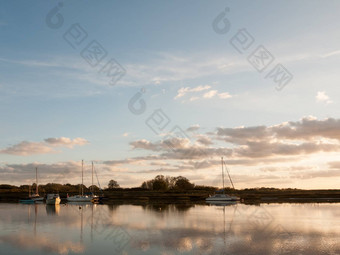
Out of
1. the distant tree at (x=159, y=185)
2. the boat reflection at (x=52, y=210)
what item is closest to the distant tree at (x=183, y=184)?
the distant tree at (x=159, y=185)

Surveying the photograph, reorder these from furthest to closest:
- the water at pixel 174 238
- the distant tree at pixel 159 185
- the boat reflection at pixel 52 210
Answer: the distant tree at pixel 159 185 → the boat reflection at pixel 52 210 → the water at pixel 174 238

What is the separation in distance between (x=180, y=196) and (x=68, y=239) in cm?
8235

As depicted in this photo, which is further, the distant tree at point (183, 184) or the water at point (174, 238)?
the distant tree at point (183, 184)

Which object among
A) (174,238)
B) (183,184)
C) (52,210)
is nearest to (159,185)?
(183,184)

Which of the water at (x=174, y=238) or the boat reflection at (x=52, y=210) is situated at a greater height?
the water at (x=174, y=238)

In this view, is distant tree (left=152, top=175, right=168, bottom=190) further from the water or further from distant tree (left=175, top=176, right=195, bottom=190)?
the water

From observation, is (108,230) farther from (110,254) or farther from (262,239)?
(262,239)

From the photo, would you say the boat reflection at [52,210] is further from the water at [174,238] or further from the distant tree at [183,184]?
the distant tree at [183,184]

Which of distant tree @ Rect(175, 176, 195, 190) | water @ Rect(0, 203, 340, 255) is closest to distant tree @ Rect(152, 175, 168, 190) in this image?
distant tree @ Rect(175, 176, 195, 190)

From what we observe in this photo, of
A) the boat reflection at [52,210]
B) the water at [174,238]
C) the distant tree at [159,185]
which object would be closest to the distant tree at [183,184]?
the distant tree at [159,185]

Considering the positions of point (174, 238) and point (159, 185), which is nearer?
point (174, 238)

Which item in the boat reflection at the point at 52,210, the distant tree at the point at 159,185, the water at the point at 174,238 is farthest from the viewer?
the distant tree at the point at 159,185

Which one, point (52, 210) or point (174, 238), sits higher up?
point (174, 238)

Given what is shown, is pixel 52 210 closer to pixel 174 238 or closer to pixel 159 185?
pixel 174 238
